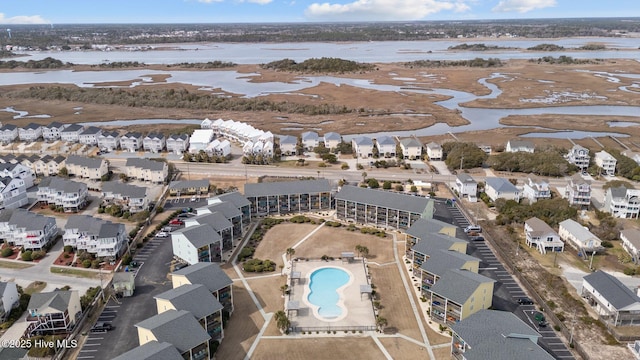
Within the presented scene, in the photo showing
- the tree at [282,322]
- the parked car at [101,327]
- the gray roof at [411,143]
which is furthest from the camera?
the gray roof at [411,143]

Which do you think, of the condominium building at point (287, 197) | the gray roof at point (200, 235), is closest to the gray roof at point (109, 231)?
the gray roof at point (200, 235)

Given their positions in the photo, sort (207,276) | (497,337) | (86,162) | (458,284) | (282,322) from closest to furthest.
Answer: (497,337)
(282,322)
(458,284)
(207,276)
(86,162)

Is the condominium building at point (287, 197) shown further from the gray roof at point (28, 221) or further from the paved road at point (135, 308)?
the gray roof at point (28, 221)

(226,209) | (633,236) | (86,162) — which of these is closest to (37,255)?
(226,209)

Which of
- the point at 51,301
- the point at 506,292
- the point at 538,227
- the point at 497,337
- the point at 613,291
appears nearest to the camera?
the point at 497,337

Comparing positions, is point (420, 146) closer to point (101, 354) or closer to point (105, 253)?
point (105, 253)

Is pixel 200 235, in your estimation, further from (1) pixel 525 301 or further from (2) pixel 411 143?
(2) pixel 411 143
